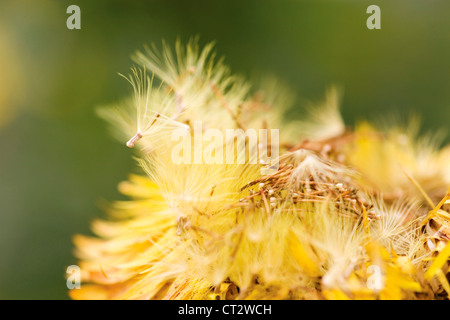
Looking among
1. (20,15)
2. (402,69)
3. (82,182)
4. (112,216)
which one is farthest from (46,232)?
(402,69)

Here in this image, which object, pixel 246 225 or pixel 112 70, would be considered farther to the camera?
pixel 112 70

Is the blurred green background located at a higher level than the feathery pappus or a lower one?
higher

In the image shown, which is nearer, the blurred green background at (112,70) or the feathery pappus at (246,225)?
the feathery pappus at (246,225)

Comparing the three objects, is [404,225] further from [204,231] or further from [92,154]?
[92,154]

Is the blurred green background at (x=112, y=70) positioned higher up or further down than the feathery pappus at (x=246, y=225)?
higher up

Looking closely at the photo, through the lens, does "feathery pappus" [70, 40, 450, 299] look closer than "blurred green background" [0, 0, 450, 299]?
Yes

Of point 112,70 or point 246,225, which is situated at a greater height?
point 112,70
